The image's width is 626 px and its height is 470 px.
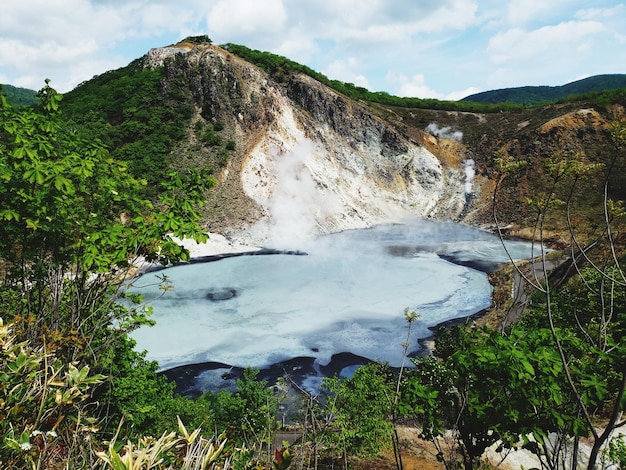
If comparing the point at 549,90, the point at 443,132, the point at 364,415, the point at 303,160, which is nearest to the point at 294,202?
the point at 303,160

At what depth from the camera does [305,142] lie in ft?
170

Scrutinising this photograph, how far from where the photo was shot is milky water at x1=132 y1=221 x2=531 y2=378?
20.3 meters

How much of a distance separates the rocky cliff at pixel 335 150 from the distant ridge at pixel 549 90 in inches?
4744

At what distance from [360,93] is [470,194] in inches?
1099

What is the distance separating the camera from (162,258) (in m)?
4.78

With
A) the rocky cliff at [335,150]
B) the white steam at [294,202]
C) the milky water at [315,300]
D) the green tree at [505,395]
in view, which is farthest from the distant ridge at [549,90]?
the green tree at [505,395]

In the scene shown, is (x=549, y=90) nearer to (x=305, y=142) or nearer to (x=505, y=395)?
(x=305, y=142)

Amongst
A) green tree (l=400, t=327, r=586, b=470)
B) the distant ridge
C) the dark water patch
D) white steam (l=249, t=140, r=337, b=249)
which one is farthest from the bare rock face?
the distant ridge

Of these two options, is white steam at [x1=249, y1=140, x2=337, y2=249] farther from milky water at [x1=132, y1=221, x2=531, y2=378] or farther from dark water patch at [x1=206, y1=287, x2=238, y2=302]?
dark water patch at [x1=206, y1=287, x2=238, y2=302]

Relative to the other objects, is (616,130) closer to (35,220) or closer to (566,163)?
(566,163)

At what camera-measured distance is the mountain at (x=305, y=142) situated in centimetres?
4441

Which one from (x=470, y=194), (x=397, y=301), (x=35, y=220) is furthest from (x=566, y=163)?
(x=470, y=194)

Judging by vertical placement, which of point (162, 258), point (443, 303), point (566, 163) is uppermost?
point (566, 163)

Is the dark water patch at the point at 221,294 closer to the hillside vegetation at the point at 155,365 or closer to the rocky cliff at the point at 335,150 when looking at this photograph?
the rocky cliff at the point at 335,150
